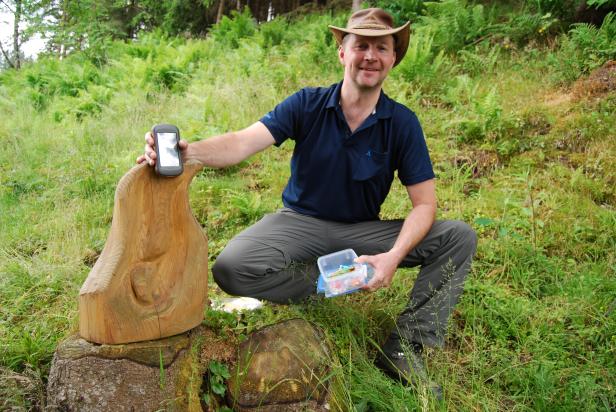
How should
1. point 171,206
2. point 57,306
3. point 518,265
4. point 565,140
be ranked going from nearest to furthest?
1. point 171,206
2. point 57,306
3. point 518,265
4. point 565,140

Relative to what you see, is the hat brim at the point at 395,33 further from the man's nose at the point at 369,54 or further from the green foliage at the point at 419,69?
the green foliage at the point at 419,69

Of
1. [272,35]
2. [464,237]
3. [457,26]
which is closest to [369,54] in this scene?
[464,237]

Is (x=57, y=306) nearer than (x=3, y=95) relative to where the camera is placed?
Yes

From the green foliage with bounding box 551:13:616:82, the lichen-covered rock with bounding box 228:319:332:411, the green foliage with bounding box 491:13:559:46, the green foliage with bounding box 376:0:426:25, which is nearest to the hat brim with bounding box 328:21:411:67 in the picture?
the lichen-covered rock with bounding box 228:319:332:411

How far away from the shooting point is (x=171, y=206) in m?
2.26

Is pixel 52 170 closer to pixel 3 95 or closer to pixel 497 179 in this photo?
pixel 497 179

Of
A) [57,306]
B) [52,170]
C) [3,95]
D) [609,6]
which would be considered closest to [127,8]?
[3,95]

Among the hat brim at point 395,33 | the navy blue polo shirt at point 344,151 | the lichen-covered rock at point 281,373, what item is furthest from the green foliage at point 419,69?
the lichen-covered rock at point 281,373

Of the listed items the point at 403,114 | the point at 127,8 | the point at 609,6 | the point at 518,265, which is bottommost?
the point at 518,265

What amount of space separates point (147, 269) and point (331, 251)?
1172mm

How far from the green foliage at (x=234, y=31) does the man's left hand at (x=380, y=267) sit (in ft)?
30.4

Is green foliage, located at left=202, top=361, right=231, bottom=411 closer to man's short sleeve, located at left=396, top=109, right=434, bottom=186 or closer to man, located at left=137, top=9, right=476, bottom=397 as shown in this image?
man, located at left=137, top=9, right=476, bottom=397

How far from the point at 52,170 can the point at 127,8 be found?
13.9 meters

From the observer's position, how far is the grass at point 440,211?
2555 mm
